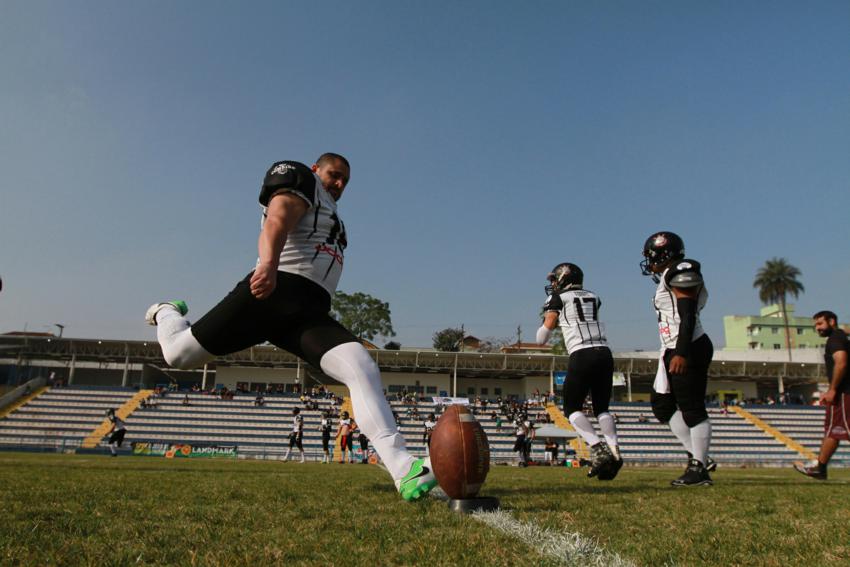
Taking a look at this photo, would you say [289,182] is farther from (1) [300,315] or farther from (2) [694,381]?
(2) [694,381]

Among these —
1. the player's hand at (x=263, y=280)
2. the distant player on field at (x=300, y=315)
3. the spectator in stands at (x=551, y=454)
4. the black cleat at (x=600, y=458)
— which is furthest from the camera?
the spectator in stands at (x=551, y=454)

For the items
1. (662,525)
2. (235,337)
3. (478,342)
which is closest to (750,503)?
(662,525)

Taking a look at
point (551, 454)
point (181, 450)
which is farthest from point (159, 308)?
point (181, 450)

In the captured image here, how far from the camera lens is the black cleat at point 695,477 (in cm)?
576

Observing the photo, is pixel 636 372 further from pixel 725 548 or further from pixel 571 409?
pixel 725 548

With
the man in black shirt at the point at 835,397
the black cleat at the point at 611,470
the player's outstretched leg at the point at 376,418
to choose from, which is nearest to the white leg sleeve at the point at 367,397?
the player's outstretched leg at the point at 376,418

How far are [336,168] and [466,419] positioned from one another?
2.10 metres

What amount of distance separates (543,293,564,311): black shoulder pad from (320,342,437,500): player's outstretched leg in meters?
3.73

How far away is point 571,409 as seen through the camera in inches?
273

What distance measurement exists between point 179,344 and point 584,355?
4500mm

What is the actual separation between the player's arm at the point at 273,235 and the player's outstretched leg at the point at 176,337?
0.81 metres

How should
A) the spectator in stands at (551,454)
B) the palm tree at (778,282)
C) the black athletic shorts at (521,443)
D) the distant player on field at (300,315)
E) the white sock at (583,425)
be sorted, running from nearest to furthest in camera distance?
the distant player on field at (300,315) < the white sock at (583,425) < the black athletic shorts at (521,443) < the spectator in stands at (551,454) < the palm tree at (778,282)

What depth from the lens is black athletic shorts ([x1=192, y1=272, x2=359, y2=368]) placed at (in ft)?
12.2

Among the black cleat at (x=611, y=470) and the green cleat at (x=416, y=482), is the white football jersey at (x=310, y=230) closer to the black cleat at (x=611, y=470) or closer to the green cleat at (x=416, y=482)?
the green cleat at (x=416, y=482)
